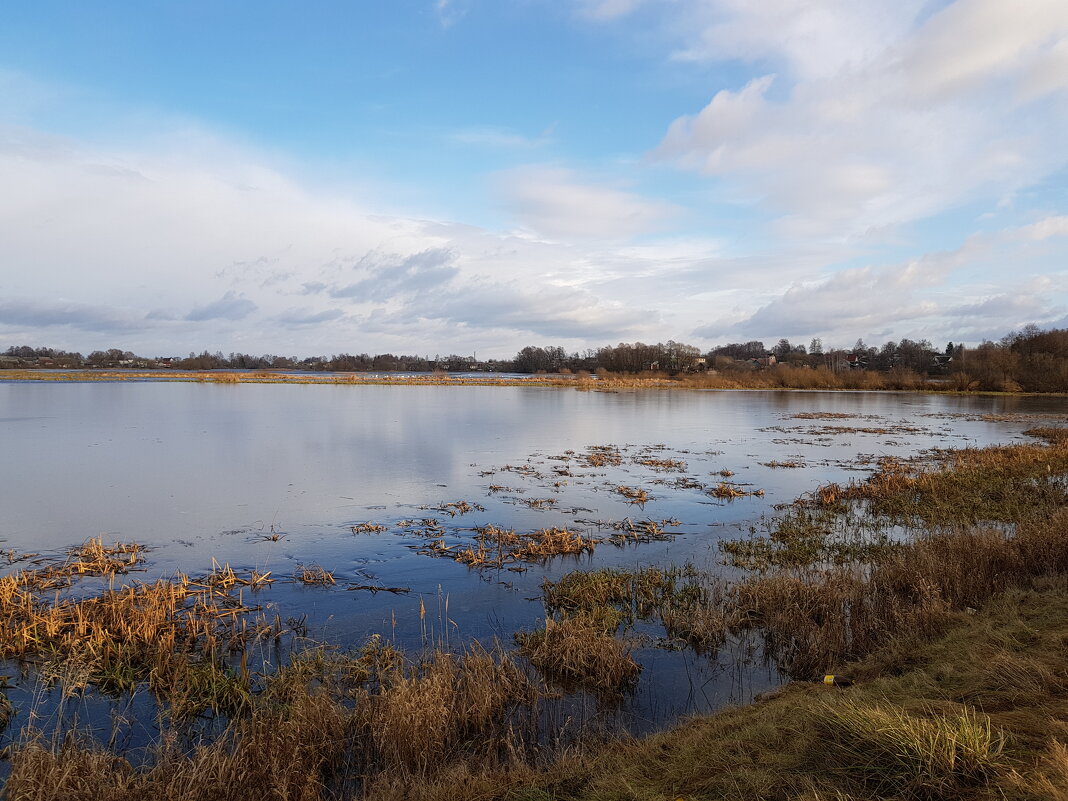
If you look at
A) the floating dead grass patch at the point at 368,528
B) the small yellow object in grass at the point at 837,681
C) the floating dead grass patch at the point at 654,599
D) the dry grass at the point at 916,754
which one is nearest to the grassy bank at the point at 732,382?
the floating dead grass patch at the point at 368,528

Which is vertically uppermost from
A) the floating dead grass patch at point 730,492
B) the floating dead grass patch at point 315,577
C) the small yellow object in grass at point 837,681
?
Result: the small yellow object in grass at point 837,681

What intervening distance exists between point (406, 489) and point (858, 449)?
2058cm

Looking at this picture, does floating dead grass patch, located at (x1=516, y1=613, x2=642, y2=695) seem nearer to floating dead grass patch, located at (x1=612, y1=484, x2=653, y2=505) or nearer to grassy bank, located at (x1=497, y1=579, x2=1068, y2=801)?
grassy bank, located at (x1=497, y1=579, x2=1068, y2=801)

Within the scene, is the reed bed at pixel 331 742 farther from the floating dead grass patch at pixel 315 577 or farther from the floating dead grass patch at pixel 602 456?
the floating dead grass patch at pixel 602 456

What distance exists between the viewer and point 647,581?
9.72 meters

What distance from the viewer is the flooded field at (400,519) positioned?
7.24 meters

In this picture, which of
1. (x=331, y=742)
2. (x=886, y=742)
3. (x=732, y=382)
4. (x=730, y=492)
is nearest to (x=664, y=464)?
(x=730, y=492)

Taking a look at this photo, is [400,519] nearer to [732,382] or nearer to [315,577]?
[315,577]

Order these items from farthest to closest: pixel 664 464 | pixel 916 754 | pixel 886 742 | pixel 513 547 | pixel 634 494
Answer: pixel 664 464, pixel 634 494, pixel 513 547, pixel 886 742, pixel 916 754

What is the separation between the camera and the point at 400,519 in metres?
13.8

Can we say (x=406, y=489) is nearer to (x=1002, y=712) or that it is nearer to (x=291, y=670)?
(x=291, y=670)

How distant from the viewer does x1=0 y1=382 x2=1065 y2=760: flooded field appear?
7.24m

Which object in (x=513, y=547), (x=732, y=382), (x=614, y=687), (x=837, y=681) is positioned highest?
(x=732, y=382)

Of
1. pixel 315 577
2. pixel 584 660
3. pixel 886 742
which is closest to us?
pixel 886 742
